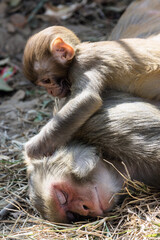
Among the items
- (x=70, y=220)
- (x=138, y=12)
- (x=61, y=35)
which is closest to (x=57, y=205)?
(x=70, y=220)

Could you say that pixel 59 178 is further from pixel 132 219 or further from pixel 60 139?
pixel 132 219

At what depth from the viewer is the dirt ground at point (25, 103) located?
11.5 ft

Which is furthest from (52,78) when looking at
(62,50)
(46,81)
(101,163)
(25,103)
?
(25,103)

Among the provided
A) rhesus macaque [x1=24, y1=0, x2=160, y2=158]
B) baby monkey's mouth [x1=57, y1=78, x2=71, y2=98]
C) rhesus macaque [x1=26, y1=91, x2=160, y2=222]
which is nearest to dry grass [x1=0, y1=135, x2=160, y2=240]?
rhesus macaque [x1=26, y1=91, x2=160, y2=222]

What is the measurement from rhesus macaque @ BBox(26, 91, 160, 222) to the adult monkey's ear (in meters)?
0.70

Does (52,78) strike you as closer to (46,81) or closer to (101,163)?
(46,81)

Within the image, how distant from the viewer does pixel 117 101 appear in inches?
150

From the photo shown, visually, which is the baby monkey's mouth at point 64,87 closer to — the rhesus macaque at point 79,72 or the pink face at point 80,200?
the rhesus macaque at point 79,72

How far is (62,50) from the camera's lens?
4160 mm

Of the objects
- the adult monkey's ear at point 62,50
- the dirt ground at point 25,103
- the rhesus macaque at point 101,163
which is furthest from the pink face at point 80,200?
the adult monkey's ear at point 62,50

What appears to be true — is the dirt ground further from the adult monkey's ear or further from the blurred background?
the adult monkey's ear

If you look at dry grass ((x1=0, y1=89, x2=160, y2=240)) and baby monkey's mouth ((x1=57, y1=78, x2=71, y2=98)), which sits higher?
baby monkey's mouth ((x1=57, y1=78, x2=71, y2=98))

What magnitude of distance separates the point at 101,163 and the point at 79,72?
0.97 meters

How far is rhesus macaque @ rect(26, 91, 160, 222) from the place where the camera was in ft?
11.7
